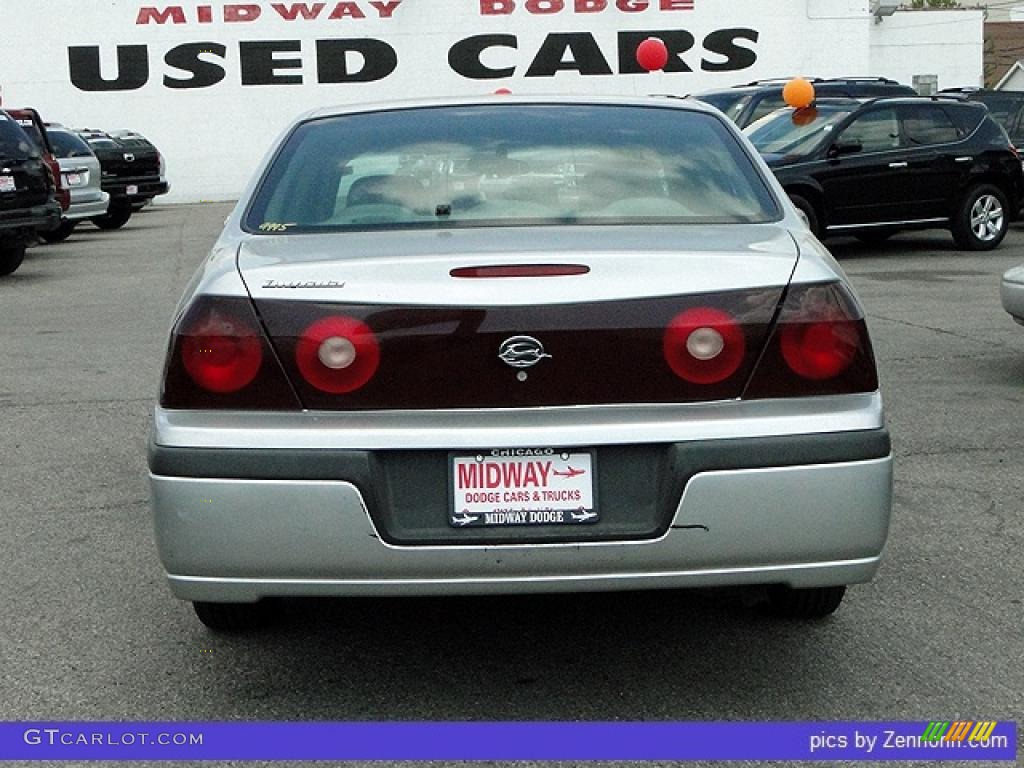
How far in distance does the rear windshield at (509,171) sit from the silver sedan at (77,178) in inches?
730

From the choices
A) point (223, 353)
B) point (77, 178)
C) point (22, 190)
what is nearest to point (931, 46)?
point (77, 178)

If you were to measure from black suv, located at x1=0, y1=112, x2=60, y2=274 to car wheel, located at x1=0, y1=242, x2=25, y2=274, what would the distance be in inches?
9.0

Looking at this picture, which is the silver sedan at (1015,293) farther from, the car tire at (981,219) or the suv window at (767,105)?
the suv window at (767,105)

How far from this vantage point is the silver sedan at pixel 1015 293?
9102mm

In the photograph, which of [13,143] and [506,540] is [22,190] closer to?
[13,143]

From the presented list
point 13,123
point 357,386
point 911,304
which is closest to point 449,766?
point 357,386

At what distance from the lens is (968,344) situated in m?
10.6

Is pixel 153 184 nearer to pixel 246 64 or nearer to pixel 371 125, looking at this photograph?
pixel 246 64

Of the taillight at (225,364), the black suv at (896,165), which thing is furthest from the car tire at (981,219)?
the taillight at (225,364)

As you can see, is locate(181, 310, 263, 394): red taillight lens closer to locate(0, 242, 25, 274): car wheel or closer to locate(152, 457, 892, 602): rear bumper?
locate(152, 457, 892, 602): rear bumper

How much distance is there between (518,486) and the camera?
12.3 feet

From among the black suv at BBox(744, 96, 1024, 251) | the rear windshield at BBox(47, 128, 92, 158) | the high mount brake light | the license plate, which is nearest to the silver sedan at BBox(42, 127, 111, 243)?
the rear windshield at BBox(47, 128, 92, 158)

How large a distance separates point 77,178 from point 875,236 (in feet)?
36.0

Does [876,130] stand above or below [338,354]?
below
